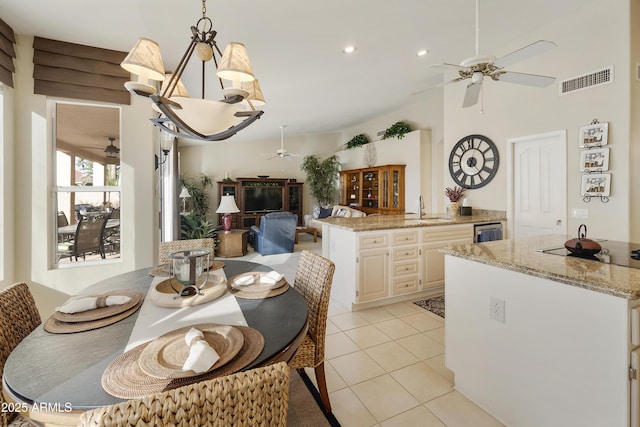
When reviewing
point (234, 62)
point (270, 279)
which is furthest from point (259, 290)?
point (234, 62)

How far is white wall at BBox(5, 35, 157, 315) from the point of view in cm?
259

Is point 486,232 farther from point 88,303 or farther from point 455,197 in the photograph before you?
point 88,303

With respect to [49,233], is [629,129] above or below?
above

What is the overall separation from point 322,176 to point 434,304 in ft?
19.4

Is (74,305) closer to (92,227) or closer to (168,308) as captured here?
(168,308)

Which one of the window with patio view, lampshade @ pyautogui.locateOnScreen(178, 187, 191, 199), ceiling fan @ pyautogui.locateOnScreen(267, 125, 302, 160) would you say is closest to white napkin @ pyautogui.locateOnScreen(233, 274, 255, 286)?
the window with patio view

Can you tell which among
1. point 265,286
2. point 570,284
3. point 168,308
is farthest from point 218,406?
point 570,284

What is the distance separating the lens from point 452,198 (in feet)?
15.3

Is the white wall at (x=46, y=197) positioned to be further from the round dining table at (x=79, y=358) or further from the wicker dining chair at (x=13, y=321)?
the round dining table at (x=79, y=358)

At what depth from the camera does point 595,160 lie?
10.3 ft

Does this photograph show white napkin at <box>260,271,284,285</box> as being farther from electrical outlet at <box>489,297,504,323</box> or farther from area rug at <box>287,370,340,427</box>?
electrical outlet at <box>489,297,504,323</box>

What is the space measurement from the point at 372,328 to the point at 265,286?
162cm

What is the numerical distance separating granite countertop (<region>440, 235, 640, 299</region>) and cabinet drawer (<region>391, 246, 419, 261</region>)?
134 cm

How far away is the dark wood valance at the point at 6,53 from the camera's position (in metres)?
2.32
